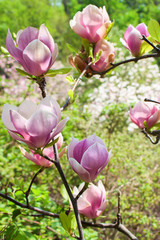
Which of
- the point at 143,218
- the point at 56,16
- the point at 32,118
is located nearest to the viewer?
the point at 32,118

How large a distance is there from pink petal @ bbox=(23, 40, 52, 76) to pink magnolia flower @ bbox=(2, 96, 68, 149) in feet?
0.23

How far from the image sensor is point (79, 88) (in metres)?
5.00

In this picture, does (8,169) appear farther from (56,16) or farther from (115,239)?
(56,16)

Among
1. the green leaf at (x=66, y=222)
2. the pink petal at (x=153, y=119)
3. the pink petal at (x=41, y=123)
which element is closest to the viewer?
the pink petal at (x=41, y=123)

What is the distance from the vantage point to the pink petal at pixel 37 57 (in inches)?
13.6

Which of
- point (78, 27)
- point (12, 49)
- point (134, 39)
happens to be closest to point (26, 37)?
point (12, 49)

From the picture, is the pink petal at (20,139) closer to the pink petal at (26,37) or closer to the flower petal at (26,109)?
the flower petal at (26,109)

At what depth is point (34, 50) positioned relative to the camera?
1.14ft

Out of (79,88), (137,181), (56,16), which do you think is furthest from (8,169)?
(56,16)

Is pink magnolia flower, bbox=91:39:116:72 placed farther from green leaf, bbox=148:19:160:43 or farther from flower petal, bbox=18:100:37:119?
flower petal, bbox=18:100:37:119

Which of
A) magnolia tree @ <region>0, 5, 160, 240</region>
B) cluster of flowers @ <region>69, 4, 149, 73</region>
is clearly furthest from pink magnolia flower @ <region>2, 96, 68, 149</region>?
cluster of flowers @ <region>69, 4, 149, 73</region>

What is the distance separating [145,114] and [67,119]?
28cm

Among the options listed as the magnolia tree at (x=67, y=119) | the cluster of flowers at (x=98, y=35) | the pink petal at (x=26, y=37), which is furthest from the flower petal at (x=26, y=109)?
the cluster of flowers at (x=98, y=35)

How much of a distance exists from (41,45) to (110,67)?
0.22 metres
